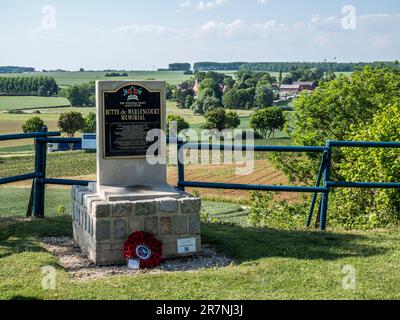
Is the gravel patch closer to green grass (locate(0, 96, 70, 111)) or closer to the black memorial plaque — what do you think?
the black memorial plaque

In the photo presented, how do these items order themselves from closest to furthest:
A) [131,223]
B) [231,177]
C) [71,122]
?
[131,223], [231,177], [71,122]

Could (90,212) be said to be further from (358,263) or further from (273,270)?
(358,263)

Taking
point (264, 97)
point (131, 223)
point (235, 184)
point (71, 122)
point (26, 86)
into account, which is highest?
point (235, 184)

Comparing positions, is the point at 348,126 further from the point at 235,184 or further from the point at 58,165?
the point at 58,165

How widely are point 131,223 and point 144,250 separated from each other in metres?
0.39

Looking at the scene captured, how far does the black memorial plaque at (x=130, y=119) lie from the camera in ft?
27.5

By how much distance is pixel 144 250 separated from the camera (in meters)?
7.78

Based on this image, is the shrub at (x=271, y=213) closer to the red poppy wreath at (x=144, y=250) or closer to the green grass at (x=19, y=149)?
the red poppy wreath at (x=144, y=250)

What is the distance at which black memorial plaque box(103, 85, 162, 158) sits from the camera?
8.38 meters

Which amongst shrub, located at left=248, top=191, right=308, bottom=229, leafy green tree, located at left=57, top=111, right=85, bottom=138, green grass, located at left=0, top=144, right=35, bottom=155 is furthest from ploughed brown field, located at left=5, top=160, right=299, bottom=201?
leafy green tree, located at left=57, top=111, right=85, bottom=138

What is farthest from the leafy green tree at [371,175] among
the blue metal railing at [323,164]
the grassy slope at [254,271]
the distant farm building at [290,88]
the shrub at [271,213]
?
the distant farm building at [290,88]

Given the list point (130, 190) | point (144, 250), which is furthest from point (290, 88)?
point (144, 250)
